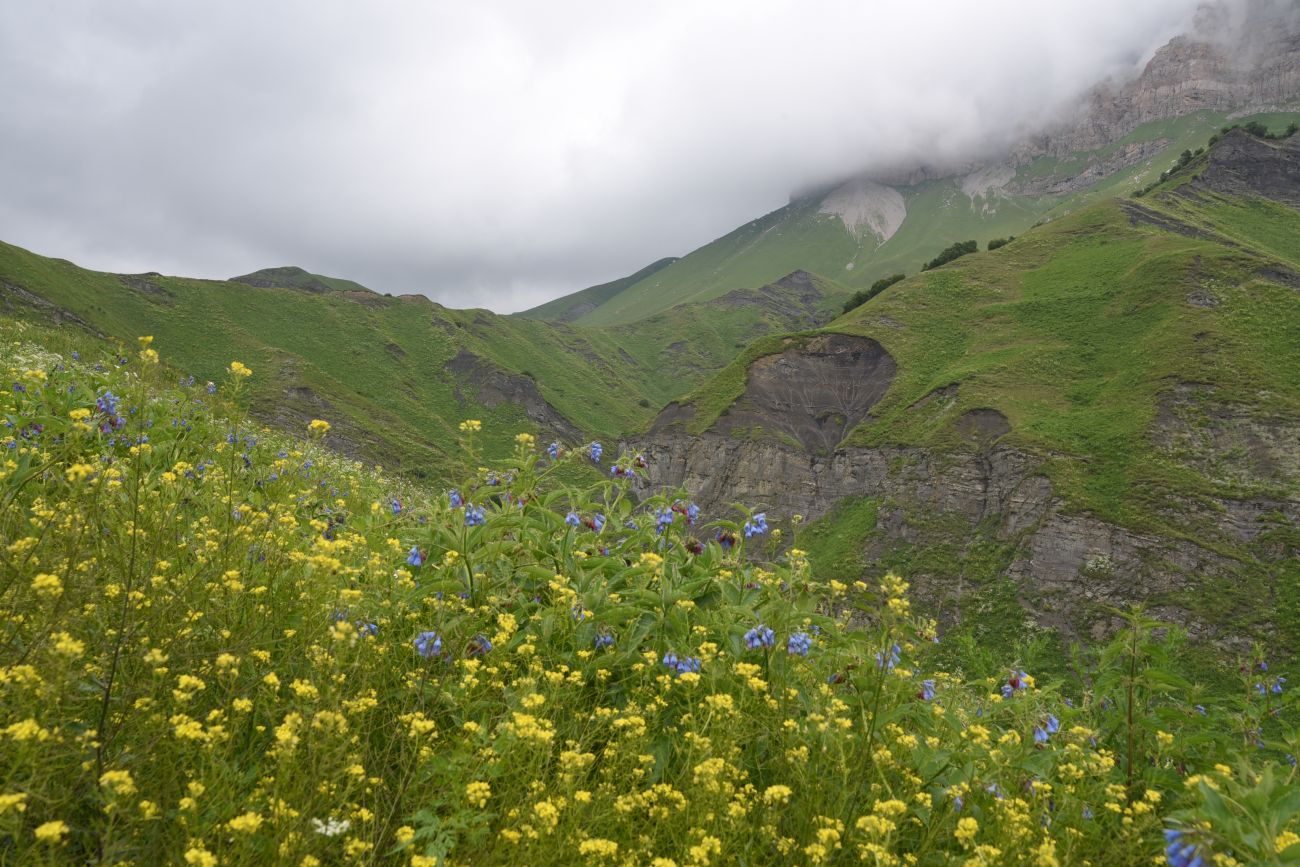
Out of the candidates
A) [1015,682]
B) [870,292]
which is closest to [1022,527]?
[1015,682]

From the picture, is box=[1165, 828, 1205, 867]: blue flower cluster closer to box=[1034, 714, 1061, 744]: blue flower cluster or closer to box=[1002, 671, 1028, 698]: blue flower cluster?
box=[1034, 714, 1061, 744]: blue flower cluster

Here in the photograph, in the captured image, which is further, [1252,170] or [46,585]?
[1252,170]

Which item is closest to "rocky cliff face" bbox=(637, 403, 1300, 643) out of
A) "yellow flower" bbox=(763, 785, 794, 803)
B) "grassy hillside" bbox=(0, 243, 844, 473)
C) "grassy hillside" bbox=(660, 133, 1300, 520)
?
"grassy hillside" bbox=(660, 133, 1300, 520)

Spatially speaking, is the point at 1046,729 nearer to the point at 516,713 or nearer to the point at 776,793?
the point at 776,793

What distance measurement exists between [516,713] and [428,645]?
104cm

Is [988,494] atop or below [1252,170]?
below

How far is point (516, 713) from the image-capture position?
344 centimetres

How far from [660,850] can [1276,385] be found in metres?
75.0

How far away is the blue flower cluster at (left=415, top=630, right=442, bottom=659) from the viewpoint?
402cm

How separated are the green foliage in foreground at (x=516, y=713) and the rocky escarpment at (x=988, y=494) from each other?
30.4 m

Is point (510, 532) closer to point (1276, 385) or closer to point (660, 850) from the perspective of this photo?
point (660, 850)

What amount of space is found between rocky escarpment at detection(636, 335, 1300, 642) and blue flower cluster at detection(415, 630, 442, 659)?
32.8m

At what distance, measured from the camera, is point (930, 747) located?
15.0 feet

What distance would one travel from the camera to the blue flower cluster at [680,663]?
4.56 m
